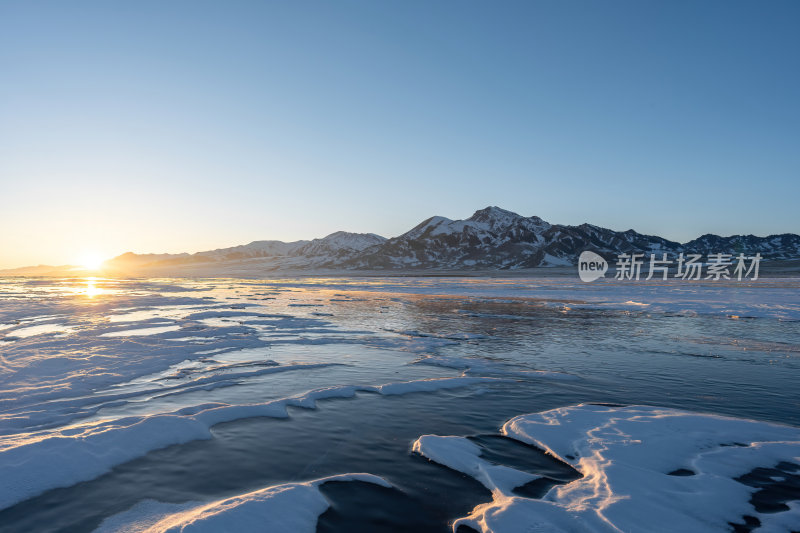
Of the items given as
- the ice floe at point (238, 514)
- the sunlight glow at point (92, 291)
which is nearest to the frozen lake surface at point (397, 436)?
the ice floe at point (238, 514)

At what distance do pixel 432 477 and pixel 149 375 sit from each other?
905cm

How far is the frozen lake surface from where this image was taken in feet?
16.6

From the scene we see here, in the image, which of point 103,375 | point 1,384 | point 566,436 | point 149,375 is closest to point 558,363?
point 566,436

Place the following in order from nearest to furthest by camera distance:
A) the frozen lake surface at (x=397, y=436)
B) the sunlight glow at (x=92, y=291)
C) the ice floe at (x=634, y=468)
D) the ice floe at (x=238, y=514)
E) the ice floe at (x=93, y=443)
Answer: the ice floe at (x=238, y=514), the ice floe at (x=634, y=468), the frozen lake surface at (x=397, y=436), the ice floe at (x=93, y=443), the sunlight glow at (x=92, y=291)

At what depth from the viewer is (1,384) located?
1009 cm

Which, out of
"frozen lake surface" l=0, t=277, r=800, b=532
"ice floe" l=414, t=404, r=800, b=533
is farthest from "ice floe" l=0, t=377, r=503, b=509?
"ice floe" l=414, t=404, r=800, b=533

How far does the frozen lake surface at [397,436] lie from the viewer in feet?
16.6

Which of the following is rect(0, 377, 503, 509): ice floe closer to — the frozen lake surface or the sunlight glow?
the frozen lake surface

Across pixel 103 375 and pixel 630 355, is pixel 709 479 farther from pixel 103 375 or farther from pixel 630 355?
pixel 103 375

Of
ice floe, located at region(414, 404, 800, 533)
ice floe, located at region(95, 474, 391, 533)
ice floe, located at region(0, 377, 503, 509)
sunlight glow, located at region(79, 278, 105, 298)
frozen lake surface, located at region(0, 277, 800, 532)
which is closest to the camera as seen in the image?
ice floe, located at region(95, 474, 391, 533)

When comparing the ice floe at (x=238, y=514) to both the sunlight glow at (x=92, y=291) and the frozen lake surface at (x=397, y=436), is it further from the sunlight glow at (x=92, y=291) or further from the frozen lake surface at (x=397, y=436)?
the sunlight glow at (x=92, y=291)

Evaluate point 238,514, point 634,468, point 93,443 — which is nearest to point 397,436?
point 238,514

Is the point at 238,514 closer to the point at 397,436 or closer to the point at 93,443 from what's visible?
the point at 397,436

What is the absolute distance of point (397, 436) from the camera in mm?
7539
